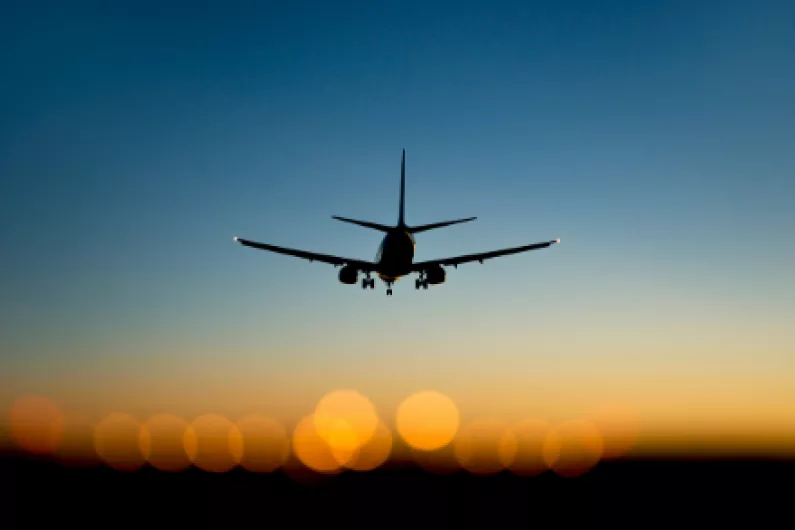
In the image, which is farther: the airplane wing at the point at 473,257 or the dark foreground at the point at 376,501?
the dark foreground at the point at 376,501

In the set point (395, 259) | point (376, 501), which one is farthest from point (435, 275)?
point (376, 501)

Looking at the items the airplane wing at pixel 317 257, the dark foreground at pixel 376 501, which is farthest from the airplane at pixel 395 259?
the dark foreground at pixel 376 501

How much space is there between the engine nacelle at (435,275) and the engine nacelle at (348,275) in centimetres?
841

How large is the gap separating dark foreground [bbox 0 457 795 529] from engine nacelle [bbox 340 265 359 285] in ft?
131

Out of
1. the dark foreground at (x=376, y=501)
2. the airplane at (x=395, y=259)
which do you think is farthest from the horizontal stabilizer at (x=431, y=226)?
the dark foreground at (x=376, y=501)

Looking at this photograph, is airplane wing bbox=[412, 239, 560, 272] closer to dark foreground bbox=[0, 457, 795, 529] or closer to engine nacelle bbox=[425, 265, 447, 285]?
engine nacelle bbox=[425, 265, 447, 285]

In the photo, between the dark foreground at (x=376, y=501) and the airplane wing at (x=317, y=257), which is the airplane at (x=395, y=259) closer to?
the airplane wing at (x=317, y=257)

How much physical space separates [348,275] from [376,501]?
62.2m

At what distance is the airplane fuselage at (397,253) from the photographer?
7250 centimetres

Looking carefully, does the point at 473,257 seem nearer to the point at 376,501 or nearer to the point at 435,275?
the point at 435,275

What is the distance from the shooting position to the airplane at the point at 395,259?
7262cm

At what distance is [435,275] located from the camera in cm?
7312

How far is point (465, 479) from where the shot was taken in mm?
166125

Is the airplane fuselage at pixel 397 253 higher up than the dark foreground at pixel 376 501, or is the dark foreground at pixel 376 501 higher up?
the airplane fuselage at pixel 397 253
